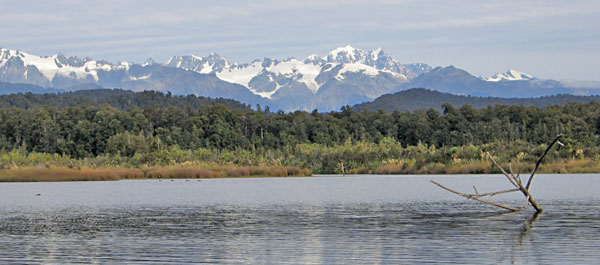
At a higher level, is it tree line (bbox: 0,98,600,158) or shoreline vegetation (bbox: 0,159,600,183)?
tree line (bbox: 0,98,600,158)

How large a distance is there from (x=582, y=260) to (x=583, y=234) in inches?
281

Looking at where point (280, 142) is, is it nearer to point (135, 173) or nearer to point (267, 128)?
point (267, 128)

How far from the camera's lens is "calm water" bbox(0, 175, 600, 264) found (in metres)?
27.8

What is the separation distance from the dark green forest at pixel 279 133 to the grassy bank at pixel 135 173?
10909mm

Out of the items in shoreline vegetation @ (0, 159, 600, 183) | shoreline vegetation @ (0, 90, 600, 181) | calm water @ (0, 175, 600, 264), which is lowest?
calm water @ (0, 175, 600, 264)

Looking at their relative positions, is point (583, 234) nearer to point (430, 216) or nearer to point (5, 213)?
point (430, 216)

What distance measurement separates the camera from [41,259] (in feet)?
91.5

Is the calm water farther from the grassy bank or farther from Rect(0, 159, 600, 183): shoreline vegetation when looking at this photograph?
Rect(0, 159, 600, 183): shoreline vegetation

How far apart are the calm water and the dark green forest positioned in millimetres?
57982

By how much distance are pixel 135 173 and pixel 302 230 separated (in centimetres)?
6564

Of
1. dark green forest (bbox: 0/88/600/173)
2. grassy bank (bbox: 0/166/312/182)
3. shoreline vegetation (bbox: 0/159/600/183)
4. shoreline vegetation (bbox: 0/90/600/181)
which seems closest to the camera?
grassy bank (bbox: 0/166/312/182)

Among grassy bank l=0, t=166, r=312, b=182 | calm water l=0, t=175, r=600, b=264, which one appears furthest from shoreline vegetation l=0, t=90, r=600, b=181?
calm water l=0, t=175, r=600, b=264

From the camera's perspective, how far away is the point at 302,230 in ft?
118

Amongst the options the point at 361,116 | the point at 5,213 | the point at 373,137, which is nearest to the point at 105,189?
the point at 5,213
